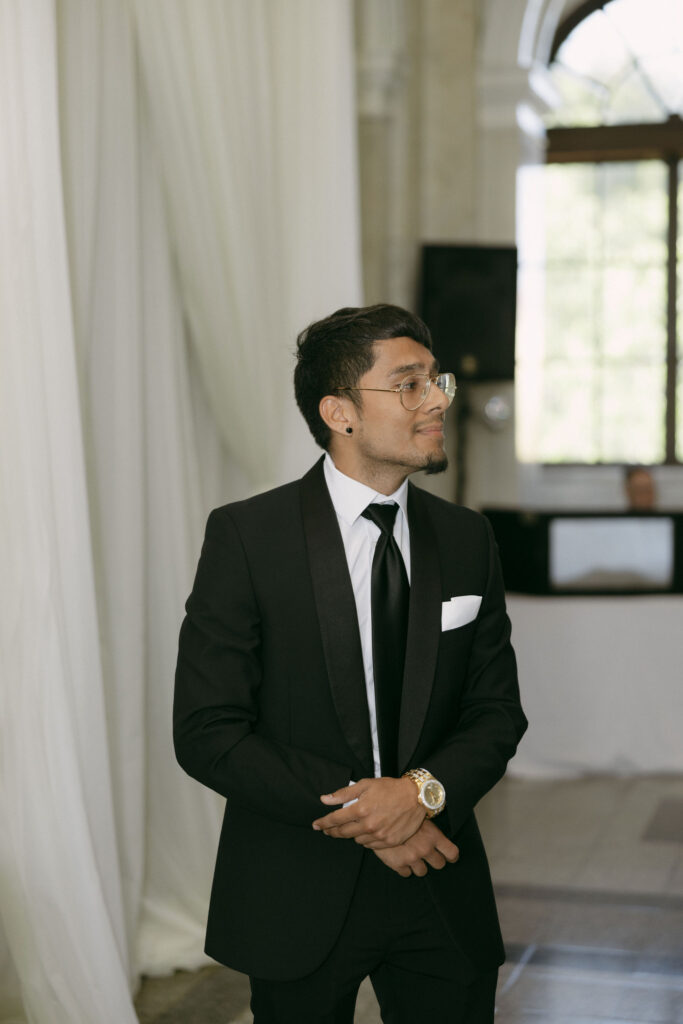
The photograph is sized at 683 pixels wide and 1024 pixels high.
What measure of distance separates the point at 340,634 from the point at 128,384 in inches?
62.7

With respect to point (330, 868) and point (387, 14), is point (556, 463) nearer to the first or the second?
point (387, 14)

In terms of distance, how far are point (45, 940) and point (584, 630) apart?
385 centimetres

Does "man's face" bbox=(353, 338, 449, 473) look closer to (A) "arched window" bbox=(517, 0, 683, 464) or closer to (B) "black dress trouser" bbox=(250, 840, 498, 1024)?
(B) "black dress trouser" bbox=(250, 840, 498, 1024)

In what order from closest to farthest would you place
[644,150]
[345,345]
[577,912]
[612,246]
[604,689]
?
[345,345] < [577,912] < [604,689] < [644,150] < [612,246]

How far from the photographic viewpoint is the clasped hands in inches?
65.2

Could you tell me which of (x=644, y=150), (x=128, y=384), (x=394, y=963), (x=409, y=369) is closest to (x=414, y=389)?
(x=409, y=369)

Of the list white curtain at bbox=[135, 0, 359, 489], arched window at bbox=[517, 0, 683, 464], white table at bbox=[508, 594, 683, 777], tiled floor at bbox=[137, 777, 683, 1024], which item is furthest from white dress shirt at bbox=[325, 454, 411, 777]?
arched window at bbox=[517, 0, 683, 464]

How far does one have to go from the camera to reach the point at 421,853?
1.70 m

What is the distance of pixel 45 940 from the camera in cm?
242

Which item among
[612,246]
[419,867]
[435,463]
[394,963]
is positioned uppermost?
[612,246]

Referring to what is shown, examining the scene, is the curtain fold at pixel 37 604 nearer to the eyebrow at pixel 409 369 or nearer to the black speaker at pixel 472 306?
the eyebrow at pixel 409 369

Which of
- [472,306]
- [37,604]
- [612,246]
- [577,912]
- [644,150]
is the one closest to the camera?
[37,604]

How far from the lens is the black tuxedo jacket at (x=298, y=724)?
172 cm

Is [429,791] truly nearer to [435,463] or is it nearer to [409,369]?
[435,463]
